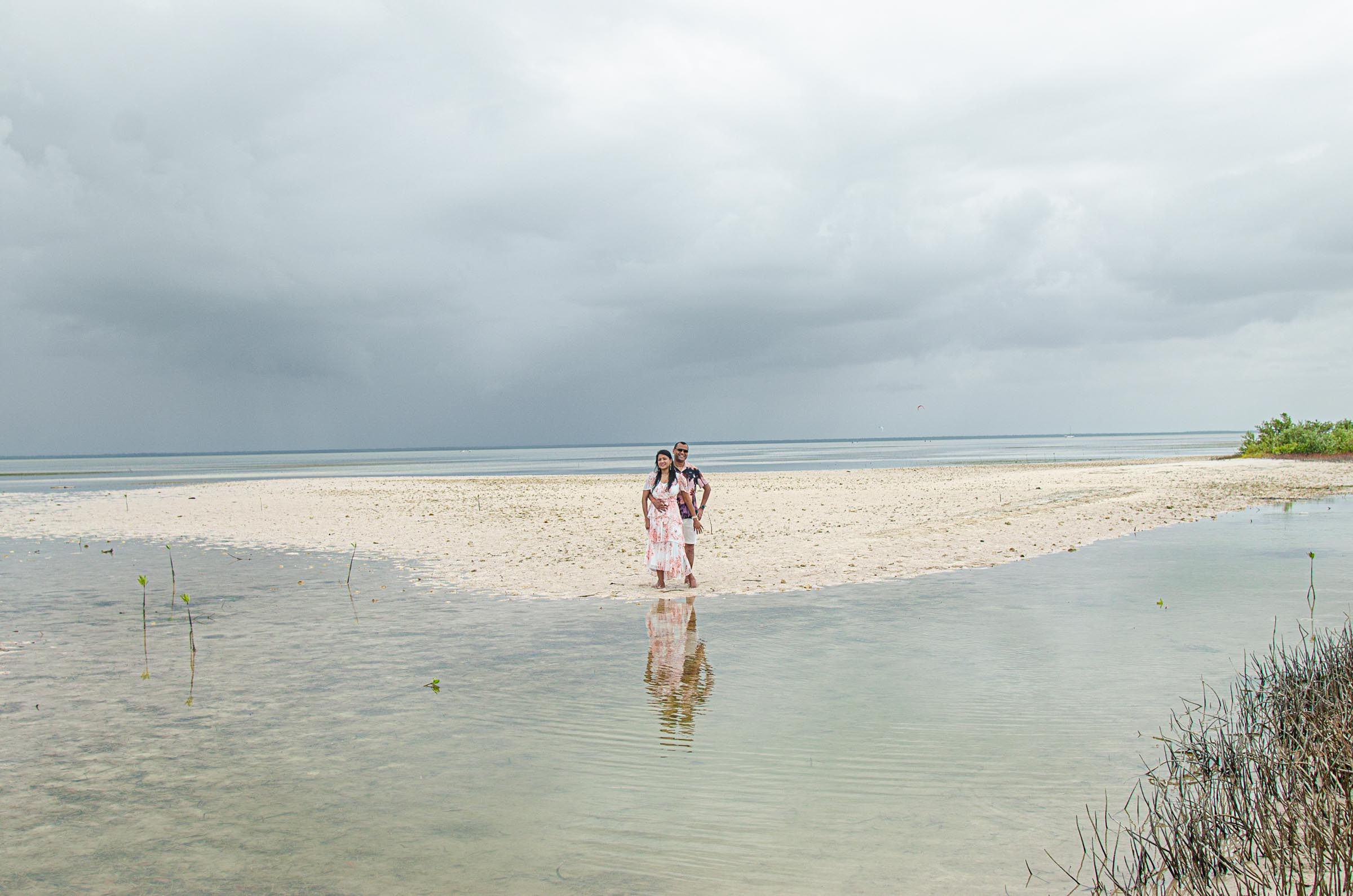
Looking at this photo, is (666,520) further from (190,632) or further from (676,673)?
(190,632)

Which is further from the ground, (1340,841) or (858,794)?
(1340,841)

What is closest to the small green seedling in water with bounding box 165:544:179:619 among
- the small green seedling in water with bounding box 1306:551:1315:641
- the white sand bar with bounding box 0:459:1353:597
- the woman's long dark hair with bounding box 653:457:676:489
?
the white sand bar with bounding box 0:459:1353:597

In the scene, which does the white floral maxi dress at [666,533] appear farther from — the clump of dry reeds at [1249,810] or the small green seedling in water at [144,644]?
the clump of dry reeds at [1249,810]

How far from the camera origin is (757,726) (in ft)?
27.8

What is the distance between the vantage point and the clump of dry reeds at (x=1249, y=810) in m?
4.70

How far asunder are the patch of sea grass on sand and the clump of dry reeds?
1 centimetres

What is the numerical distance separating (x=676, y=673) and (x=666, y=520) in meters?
5.85

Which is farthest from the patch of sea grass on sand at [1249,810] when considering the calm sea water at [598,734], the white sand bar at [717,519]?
the white sand bar at [717,519]

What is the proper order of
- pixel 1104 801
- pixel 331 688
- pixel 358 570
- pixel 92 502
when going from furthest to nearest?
pixel 92 502 → pixel 358 570 → pixel 331 688 → pixel 1104 801

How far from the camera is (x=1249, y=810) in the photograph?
17.0 ft

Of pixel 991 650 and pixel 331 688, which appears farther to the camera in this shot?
pixel 991 650

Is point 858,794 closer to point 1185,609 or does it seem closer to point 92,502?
point 1185,609

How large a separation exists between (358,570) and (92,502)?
3233 centimetres

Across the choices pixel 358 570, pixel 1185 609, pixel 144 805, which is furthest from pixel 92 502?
pixel 1185 609
